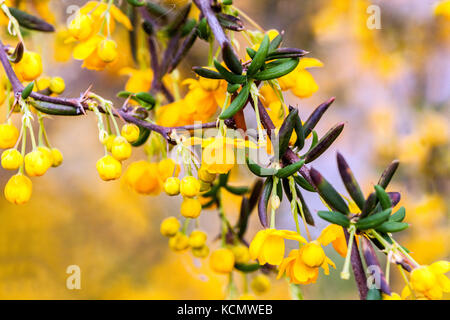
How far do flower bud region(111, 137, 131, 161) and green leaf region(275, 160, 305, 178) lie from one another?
246 mm

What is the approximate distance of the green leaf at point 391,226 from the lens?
64 centimetres

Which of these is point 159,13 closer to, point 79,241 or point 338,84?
point 79,241

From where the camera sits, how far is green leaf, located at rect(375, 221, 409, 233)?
64 centimetres

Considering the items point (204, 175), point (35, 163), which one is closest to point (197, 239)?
point (204, 175)

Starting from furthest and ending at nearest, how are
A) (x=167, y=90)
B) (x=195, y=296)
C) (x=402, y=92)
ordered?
(x=402, y=92) → (x=195, y=296) → (x=167, y=90)

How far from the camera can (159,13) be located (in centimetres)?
109

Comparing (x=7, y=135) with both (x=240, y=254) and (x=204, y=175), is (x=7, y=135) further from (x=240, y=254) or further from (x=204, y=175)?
(x=240, y=254)

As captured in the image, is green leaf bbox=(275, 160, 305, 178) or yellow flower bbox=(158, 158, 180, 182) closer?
green leaf bbox=(275, 160, 305, 178)

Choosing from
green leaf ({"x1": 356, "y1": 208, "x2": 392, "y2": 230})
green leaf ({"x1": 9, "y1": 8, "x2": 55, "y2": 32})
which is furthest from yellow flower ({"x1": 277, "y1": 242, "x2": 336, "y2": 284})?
green leaf ({"x1": 9, "y1": 8, "x2": 55, "y2": 32})

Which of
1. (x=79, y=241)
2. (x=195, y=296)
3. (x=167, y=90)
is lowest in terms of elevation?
(x=195, y=296)

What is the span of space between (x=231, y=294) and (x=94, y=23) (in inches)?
25.5

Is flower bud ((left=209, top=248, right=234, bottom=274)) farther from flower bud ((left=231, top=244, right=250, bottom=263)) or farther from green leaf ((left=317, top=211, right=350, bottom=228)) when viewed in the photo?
green leaf ((left=317, top=211, right=350, bottom=228))

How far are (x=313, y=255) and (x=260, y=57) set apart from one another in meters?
0.31
